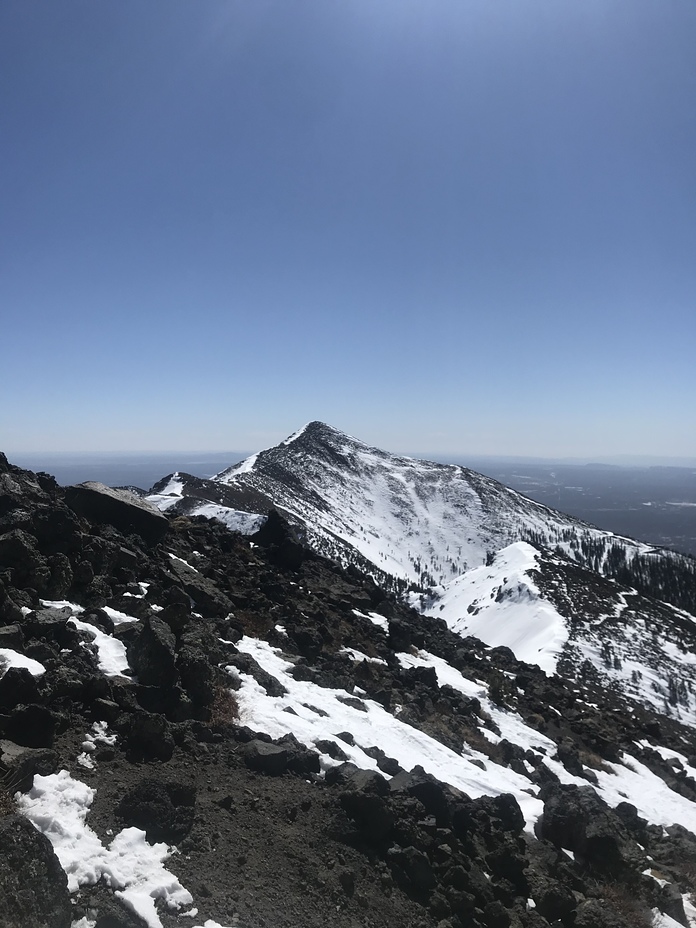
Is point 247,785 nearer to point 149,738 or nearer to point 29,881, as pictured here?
point 149,738

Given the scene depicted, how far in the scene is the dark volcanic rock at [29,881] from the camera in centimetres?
581

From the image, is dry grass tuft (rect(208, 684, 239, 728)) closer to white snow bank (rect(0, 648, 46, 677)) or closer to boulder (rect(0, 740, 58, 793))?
boulder (rect(0, 740, 58, 793))

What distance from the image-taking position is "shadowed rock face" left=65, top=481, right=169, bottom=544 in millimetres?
25875

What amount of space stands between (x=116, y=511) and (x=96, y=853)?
20827 millimetres

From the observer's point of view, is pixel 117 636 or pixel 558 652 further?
pixel 558 652

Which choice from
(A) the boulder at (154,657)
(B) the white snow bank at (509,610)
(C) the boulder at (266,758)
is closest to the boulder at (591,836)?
(C) the boulder at (266,758)

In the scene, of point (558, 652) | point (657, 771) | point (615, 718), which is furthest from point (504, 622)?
point (657, 771)

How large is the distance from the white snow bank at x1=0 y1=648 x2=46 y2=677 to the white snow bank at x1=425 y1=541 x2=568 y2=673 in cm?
5718

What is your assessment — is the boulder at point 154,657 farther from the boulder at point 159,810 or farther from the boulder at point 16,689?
the boulder at point 159,810

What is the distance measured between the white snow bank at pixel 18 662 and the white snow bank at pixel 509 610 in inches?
2251

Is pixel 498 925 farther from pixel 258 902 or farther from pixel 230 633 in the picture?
pixel 230 633

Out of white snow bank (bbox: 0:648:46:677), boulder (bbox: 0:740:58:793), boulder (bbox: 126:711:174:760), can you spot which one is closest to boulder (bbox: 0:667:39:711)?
white snow bank (bbox: 0:648:46:677)

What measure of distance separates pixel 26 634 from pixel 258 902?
880cm

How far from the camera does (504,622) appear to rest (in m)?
82.6
